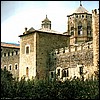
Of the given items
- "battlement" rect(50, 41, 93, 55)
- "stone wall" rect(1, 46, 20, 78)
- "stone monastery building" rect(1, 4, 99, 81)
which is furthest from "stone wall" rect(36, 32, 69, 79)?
"stone wall" rect(1, 46, 20, 78)

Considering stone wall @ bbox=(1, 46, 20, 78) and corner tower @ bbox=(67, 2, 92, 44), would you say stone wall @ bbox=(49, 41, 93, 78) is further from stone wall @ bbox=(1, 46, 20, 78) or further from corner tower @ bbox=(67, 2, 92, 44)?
corner tower @ bbox=(67, 2, 92, 44)

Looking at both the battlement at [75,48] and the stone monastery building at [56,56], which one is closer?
the stone monastery building at [56,56]

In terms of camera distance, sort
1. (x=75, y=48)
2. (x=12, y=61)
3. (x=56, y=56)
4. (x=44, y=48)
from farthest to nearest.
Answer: (x=12, y=61) < (x=44, y=48) < (x=56, y=56) < (x=75, y=48)

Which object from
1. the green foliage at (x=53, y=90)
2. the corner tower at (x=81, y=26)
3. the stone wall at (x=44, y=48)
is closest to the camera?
the green foliage at (x=53, y=90)

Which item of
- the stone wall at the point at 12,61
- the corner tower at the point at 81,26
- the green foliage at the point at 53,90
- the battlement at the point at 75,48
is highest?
the corner tower at the point at 81,26

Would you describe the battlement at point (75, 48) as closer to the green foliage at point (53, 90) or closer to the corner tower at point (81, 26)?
the green foliage at point (53, 90)

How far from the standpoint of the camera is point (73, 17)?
42031mm

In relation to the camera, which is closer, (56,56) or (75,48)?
(75,48)

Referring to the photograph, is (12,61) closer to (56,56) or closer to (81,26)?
(56,56)

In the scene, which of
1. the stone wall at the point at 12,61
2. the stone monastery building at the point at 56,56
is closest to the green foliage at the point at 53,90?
the stone monastery building at the point at 56,56

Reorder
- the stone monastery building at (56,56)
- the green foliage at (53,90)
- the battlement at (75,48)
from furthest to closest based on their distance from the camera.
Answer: the battlement at (75,48)
the stone monastery building at (56,56)
the green foliage at (53,90)

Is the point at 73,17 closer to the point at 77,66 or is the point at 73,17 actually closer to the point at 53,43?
the point at 53,43

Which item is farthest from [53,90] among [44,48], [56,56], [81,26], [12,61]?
[81,26]

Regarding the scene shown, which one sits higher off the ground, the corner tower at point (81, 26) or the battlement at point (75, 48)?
the corner tower at point (81, 26)
